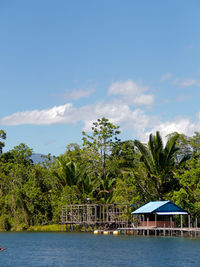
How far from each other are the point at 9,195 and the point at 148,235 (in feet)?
81.7

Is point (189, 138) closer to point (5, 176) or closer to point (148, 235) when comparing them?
point (148, 235)

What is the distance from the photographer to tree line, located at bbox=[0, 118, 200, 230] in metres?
54.2

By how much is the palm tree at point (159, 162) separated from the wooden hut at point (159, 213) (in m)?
2.97

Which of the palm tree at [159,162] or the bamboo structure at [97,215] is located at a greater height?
the palm tree at [159,162]

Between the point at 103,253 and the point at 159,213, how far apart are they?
15.1m

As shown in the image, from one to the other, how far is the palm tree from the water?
9911mm

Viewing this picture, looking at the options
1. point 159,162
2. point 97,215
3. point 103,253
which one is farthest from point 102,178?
point 103,253

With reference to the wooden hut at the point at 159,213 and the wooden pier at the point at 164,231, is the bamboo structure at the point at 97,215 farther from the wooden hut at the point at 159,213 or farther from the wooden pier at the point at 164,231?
the wooden hut at the point at 159,213

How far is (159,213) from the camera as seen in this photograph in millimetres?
51750

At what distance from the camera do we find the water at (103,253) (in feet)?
108

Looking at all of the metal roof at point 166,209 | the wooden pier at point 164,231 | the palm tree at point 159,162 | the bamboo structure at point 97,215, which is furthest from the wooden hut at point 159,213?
the bamboo structure at point 97,215

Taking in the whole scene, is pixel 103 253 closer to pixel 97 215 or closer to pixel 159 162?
pixel 159 162

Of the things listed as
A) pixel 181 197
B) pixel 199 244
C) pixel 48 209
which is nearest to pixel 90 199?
pixel 48 209

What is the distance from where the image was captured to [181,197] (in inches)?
2061
